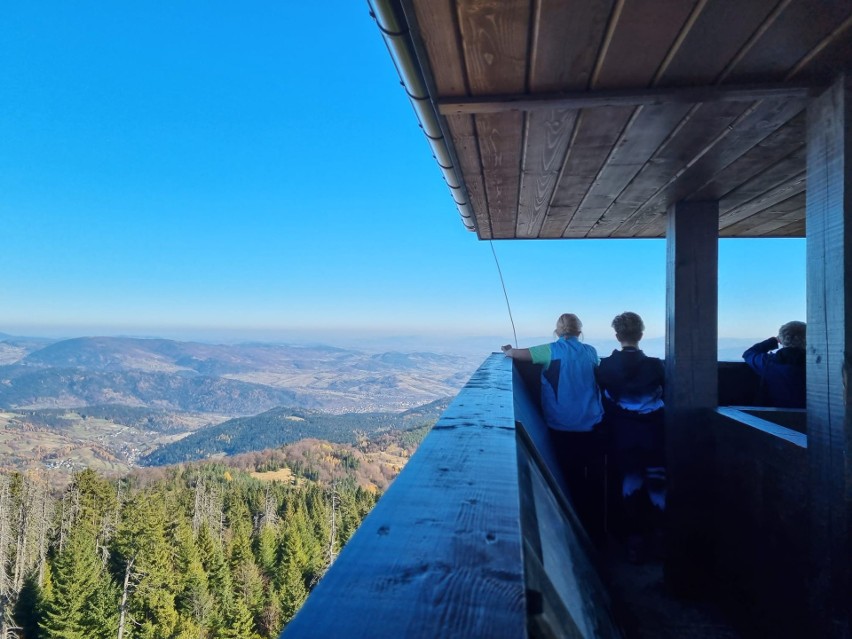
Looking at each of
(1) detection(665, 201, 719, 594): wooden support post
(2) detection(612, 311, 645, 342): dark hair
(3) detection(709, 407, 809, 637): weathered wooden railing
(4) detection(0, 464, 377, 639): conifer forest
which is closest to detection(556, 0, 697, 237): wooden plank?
(1) detection(665, 201, 719, 594): wooden support post

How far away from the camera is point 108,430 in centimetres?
16088

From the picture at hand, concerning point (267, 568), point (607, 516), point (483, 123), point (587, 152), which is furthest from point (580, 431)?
point (267, 568)

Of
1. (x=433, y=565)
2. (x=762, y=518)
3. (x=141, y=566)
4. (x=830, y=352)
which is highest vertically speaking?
(x=830, y=352)

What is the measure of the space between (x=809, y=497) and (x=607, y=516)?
193 centimetres

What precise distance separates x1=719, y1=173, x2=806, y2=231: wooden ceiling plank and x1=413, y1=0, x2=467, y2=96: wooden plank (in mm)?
2041

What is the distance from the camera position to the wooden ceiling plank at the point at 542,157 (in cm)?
217

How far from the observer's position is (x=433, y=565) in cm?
72

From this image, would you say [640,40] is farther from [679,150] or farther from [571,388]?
[571,388]

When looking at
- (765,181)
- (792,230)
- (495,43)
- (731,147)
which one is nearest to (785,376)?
(765,181)

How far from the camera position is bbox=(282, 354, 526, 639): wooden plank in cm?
58

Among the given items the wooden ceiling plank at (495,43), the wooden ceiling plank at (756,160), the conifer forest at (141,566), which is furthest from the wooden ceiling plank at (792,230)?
the conifer forest at (141,566)

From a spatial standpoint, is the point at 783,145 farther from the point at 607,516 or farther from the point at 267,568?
the point at 267,568

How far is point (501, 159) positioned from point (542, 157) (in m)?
0.20

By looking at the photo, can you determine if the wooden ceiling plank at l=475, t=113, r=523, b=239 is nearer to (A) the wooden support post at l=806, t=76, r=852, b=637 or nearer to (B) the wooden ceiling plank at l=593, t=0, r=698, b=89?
(B) the wooden ceiling plank at l=593, t=0, r=698, b=89
